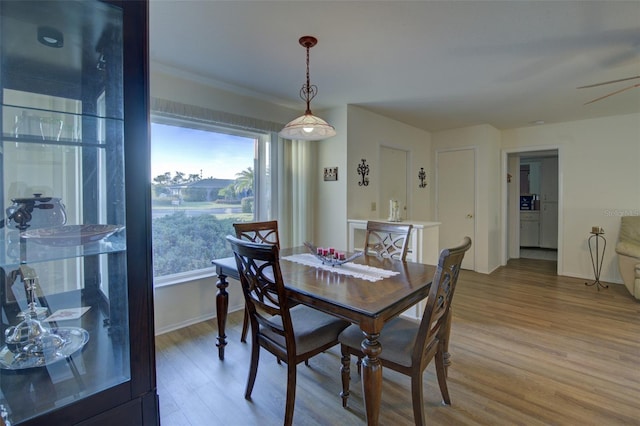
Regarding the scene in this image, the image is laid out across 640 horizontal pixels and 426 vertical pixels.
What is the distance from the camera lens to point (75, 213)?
3.40 ft

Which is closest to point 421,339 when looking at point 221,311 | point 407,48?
point 221,311

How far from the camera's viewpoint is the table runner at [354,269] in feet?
6.49

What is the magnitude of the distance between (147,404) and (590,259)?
5.98 meters

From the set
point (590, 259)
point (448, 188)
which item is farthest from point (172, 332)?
point (590, 259)

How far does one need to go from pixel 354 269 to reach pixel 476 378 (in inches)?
45.8

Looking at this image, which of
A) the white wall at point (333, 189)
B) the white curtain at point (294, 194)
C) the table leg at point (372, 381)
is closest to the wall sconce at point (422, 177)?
the white wall at point (333, 189)

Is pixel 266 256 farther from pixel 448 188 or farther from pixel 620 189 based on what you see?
pixel 620 189

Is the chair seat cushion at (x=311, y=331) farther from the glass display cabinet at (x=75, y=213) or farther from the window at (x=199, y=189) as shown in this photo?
the window at (x=199, y=189)

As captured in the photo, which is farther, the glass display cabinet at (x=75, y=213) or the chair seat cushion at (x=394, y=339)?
the chair seat cushion at (x=394, y=339)

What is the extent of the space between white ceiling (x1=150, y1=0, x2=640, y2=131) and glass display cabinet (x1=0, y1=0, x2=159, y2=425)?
3.62ft

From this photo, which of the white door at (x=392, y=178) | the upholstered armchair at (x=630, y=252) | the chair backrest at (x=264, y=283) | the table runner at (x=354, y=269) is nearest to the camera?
the chair backrest at (x=264, y=283)

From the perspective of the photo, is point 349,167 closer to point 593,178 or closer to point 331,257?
point 331,257


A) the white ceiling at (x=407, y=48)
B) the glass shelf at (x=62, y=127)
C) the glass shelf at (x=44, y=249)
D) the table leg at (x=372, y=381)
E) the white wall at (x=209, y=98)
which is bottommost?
the table leg at (x=372, y=381)

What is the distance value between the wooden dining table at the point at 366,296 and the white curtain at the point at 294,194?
141 cm
